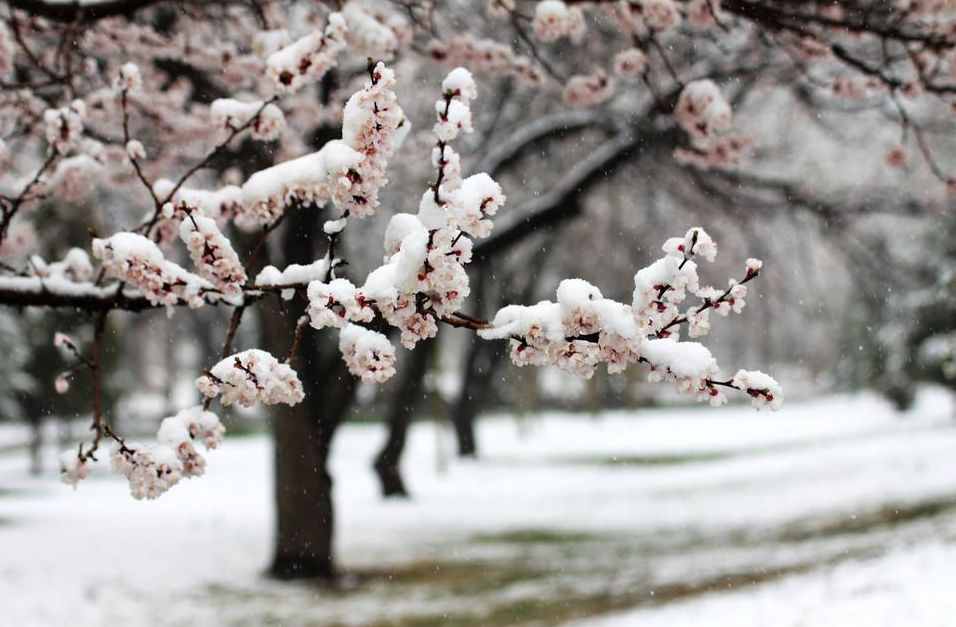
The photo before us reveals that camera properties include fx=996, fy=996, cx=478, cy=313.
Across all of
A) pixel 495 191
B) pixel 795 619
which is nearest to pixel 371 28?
pixel 495 191

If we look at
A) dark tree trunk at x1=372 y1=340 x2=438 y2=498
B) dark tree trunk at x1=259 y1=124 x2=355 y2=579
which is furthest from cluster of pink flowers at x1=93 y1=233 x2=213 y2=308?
dark tree trunk at x1=372 y1=340 x2=438 y2=498

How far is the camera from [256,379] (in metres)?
2.74

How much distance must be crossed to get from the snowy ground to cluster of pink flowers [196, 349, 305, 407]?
12.1 feet

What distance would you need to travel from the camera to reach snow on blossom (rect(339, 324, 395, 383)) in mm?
2596

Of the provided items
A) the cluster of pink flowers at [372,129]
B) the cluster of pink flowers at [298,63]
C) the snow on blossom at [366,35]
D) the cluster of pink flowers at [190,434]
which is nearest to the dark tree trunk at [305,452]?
the snow on blossom at [366,35]

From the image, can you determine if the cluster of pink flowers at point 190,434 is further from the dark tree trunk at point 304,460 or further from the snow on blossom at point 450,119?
the dark tree trunk at point 304,460

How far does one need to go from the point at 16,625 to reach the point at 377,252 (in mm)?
16500

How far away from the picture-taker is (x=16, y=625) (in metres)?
7.00

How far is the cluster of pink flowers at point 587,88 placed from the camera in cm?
629

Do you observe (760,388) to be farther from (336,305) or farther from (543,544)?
(543,544)

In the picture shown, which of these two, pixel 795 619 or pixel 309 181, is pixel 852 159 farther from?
pixel 309 181

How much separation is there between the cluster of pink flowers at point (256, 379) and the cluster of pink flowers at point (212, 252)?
0.74ft

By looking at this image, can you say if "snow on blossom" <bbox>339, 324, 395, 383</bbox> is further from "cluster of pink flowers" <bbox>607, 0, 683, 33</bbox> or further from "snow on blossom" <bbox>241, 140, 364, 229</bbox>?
"cluster of pink flowers" <bbox>607, 0, 683, 33</bbox>

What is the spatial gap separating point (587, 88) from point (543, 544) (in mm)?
6839
